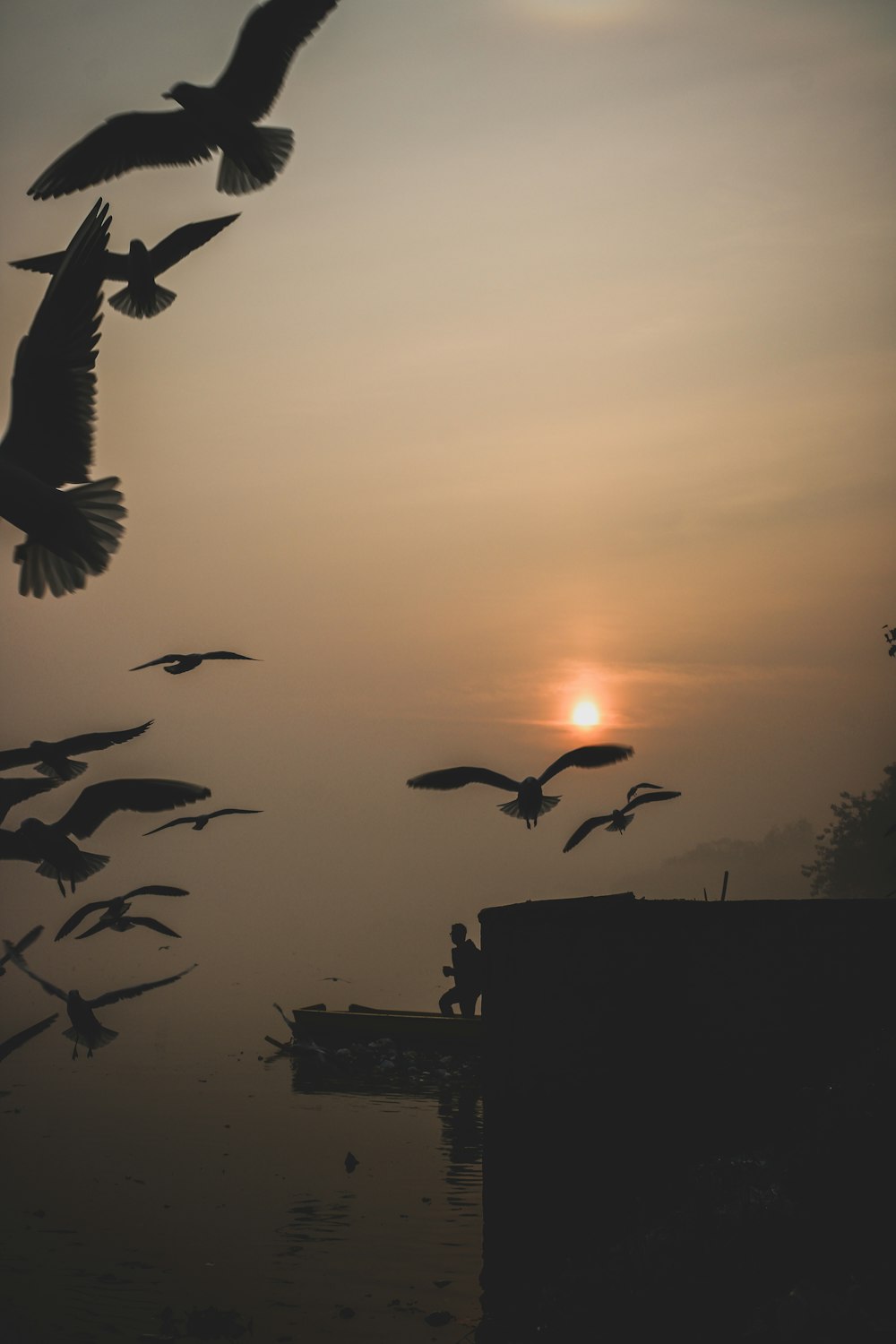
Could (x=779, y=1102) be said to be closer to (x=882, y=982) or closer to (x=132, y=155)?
(x=882, y=982)

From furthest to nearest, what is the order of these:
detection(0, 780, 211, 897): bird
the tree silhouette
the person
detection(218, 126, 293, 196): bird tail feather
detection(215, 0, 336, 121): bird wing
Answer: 1. the tree silhouette
2. the person
3. detection(215, 0, 336, 121): bird wing
4. detection(218, 126, 293, 196): bird tail feather
5. detection(0, 780, 211, 897): bird

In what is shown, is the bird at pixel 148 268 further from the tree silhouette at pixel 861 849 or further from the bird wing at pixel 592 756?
the tree silhouette at pixel 861 849

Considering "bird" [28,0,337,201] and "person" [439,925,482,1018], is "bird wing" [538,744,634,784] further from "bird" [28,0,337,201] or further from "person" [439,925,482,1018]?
"person" [439,925,482,1018]

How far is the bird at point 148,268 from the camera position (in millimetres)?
10656

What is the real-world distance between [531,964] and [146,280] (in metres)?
6.43

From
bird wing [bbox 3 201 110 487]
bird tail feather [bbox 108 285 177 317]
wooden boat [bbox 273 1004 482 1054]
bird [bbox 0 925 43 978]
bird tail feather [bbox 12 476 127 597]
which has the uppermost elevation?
bird tail feather [bbox 108 285 177 317]

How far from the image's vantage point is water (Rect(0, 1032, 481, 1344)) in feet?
35.9

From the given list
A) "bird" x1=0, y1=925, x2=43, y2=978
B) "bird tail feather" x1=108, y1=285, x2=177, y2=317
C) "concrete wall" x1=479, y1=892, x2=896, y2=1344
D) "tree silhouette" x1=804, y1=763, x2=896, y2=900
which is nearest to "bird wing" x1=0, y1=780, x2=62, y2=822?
"bird" x1=0, y1=925, x2=43, y2=978

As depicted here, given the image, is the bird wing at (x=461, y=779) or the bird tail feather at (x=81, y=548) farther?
the bird wing at (x=461, y=779)

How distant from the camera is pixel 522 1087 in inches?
356

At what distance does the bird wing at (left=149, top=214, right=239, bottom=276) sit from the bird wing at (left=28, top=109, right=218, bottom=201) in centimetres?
65

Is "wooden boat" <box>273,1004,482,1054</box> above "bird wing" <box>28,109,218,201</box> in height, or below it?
below

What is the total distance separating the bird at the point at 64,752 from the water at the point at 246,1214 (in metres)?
4.73

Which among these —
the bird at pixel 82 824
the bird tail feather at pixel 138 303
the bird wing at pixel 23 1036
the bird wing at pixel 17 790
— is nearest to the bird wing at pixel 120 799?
the bird at pixel 82 824
